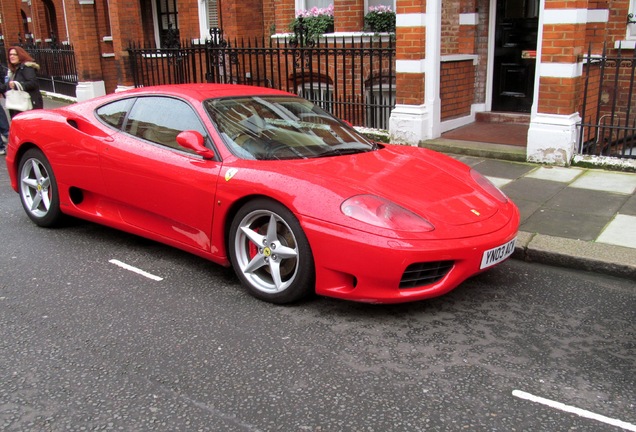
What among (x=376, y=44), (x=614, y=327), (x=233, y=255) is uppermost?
(x=376, y=44)

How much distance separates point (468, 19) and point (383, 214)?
23.2 ft

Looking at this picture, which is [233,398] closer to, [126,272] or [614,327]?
[126,272]

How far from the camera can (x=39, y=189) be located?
5766 millimetres

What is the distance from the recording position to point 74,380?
3168mm

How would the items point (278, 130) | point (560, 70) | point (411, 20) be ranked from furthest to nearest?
point (411, 20) < point (560, 70) < point (278, 130)

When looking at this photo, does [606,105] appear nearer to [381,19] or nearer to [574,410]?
[381,19]

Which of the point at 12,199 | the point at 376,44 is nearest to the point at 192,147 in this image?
Result: the point at 12,199

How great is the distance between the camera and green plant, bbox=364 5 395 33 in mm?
10352

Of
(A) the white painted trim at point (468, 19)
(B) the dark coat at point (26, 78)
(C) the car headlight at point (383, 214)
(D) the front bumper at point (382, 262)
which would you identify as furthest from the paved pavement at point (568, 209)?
(B) the dark coat at point (26, 78)

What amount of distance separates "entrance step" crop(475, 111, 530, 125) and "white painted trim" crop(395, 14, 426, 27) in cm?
230

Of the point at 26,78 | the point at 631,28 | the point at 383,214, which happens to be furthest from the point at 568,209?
the point at 26,78

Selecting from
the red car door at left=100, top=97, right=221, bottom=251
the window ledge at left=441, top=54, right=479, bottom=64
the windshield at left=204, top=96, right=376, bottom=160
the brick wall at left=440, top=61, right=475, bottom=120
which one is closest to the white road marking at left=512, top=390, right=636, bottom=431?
the windshield at left=204, top=96, right=376, bottom=160

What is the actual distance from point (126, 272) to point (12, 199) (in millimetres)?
3251

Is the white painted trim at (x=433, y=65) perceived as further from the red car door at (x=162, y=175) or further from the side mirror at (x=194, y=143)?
the side mirror at (x=194, y=143)
